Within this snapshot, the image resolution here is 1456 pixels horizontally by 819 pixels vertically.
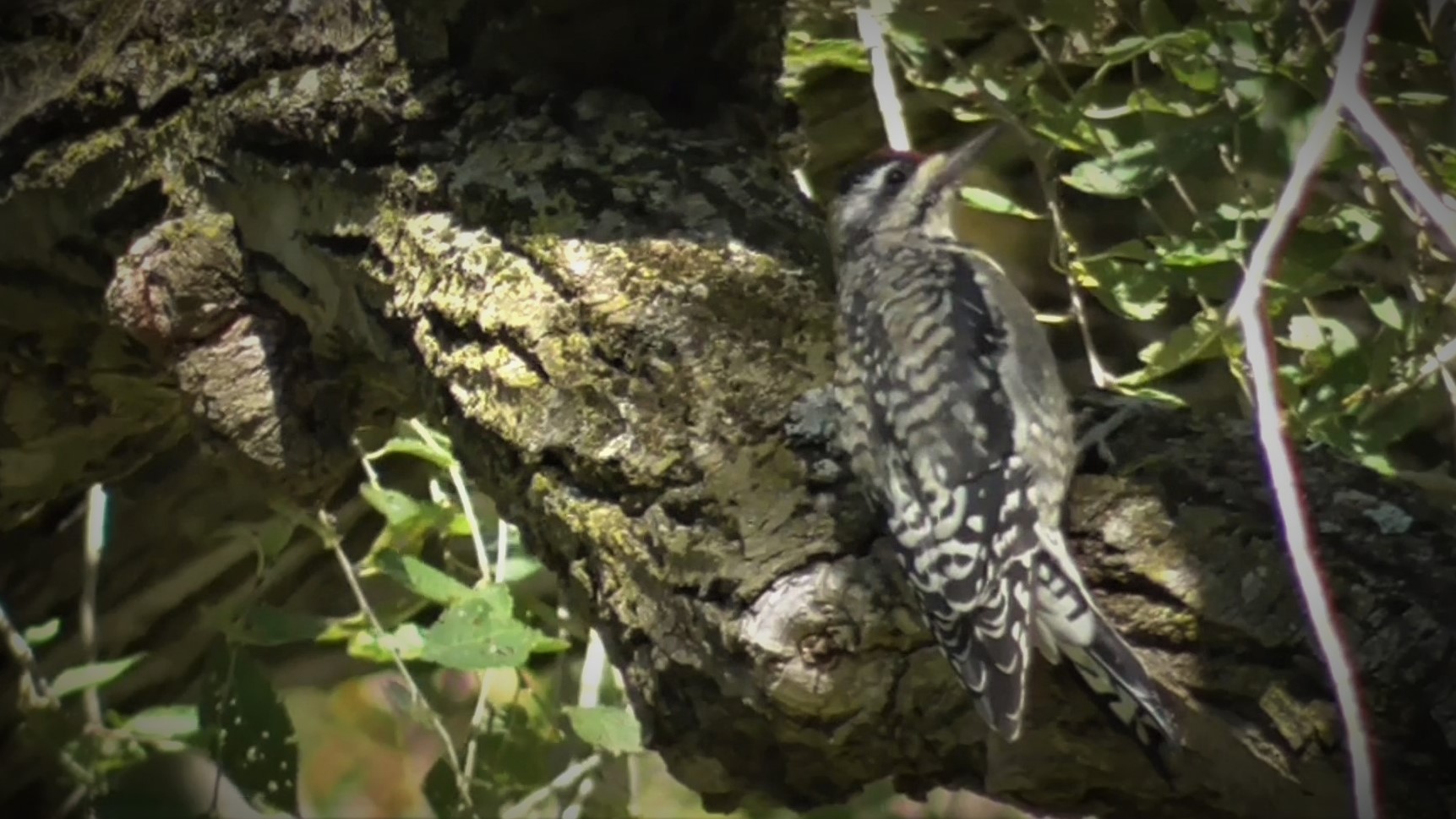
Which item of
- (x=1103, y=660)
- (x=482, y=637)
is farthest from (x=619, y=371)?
(x=482, y=637)

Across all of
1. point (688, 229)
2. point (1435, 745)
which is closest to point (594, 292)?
point (688, 229)

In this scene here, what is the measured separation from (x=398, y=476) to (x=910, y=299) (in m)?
1.04

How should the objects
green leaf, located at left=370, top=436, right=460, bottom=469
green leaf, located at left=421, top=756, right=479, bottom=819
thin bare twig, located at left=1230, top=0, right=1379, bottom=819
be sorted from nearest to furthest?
thin bare twig, located at left=1230, top=0, right=1379, bottom=819 → green leaf, located at left=370, top=436, right=460, bottom=469 → green leaf, located at left=421, top=756, right=479, bottom=819

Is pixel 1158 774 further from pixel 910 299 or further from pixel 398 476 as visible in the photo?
pixel 398 476

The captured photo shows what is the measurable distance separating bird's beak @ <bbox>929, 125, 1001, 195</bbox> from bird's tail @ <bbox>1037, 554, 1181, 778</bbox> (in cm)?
66

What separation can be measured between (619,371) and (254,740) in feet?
3.31

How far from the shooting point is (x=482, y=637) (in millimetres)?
1681

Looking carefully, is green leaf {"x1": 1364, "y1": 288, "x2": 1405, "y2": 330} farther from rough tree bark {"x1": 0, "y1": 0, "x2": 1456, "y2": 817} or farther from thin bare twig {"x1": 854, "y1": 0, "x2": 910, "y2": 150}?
thin bare twig {"x1": 854, "y1": 0, "x2": 910, "y2": 150}

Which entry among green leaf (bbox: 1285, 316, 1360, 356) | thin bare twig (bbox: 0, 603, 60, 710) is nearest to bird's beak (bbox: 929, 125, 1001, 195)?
green leaf (bbox: 1285, 316, 1360, 356)

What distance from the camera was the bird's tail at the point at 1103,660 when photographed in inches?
38.4

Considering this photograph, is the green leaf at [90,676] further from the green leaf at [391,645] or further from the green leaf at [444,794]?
the green leaf at [444,794]

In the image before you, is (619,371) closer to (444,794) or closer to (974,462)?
(974,462)

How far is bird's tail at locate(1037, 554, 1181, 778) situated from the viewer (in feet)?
3.20

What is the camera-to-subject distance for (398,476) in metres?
2.15
